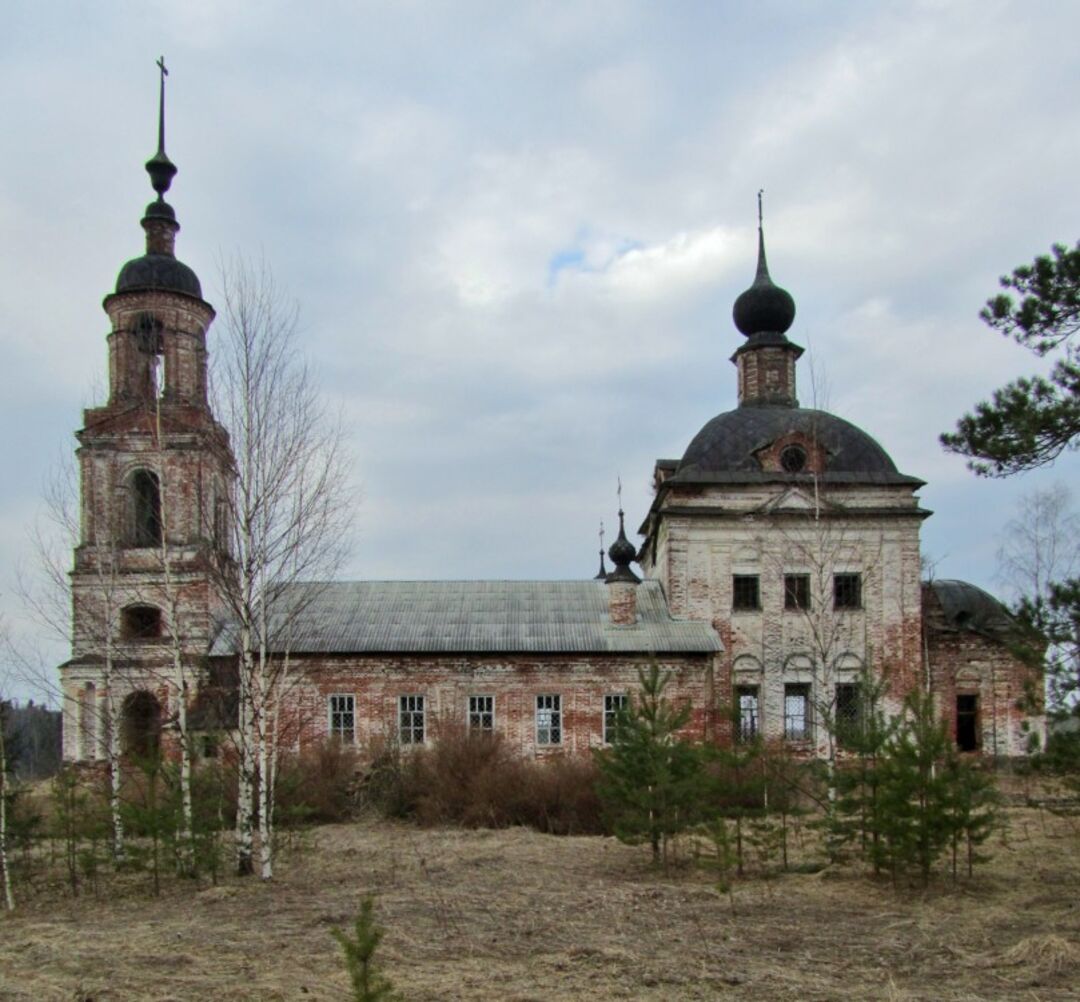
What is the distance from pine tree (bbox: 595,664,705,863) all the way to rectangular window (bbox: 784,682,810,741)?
1310cm

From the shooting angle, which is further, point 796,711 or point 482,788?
point 796,711

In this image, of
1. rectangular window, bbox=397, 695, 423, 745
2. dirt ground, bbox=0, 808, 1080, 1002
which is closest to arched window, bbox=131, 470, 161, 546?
rectangular window, bbox=397, 695, 423, 745

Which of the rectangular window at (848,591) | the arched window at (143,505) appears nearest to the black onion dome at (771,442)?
the rectangular window at (848,591)

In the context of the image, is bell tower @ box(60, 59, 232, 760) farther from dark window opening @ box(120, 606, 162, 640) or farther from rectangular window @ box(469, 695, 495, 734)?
rectangular window @ box(469, 695, 495, 734)

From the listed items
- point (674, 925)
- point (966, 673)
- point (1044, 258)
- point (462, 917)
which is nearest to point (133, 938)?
point (462, 917)

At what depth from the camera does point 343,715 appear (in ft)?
82.0

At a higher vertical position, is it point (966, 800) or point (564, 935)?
point (966, 800)

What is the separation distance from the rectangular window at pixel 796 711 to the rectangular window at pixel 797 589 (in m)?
1.91

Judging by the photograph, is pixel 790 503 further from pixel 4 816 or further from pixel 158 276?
pixel 4 816

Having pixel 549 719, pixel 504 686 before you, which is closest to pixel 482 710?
pixel 504 686

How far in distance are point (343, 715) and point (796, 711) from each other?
10649 millimetres

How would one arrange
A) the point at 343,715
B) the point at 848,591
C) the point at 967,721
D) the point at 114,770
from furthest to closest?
1. the point at 967,721
2. the point at 848,591
3. the point at 343,715
4. the point at 114,770

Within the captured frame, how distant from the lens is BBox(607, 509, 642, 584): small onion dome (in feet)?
87.5

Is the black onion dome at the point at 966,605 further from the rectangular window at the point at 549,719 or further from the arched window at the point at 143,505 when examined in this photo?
the arched window at the point at 143,505
